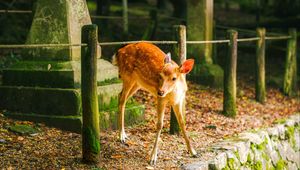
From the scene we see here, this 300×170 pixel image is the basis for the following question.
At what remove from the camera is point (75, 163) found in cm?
587

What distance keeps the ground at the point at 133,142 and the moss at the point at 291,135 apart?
36 centimetres

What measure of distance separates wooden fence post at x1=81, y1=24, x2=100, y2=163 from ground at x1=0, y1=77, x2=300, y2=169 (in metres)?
0.20

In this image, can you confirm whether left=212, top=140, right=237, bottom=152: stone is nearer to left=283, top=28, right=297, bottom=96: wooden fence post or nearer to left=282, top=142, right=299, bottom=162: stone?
left=282, top=142, right=299, bottom=162: stone

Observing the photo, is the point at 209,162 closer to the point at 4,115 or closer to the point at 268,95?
the point at 4,115

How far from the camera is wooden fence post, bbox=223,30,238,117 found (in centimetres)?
953

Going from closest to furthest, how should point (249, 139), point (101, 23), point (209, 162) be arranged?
point (209, 162) < point (249, 139) < point (101, 23)

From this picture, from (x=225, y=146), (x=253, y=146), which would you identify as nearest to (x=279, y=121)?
(x=253, y=146)

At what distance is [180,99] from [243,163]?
5.75ft

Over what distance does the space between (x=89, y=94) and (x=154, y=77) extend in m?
1.18

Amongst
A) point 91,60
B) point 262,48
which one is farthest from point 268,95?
point 91,60

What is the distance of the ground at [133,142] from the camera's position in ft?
19.5

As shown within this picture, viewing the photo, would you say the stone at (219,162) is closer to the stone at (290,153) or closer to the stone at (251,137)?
the stone at (251,137)

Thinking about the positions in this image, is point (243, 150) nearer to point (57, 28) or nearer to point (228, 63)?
point (228, 63)

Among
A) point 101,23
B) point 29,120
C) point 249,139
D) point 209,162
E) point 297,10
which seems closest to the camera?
point 209,162
